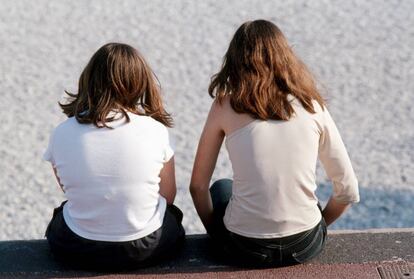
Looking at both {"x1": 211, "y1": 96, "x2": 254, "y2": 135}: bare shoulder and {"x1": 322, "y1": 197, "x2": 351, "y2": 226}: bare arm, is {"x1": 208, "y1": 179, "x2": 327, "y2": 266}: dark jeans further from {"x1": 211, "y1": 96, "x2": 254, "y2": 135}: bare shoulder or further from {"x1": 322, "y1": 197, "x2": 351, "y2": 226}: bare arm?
{"x1": 211, "y1": 96, "x2": 254, "y2": 135}: bare shoulder

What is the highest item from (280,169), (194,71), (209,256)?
(280,169)

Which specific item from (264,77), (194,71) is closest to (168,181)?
(264,77)

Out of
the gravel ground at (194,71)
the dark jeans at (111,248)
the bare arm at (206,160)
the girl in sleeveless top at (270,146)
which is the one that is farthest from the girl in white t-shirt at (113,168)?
the gravel ground at (194,71)

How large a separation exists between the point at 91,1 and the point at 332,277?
5.02 meters

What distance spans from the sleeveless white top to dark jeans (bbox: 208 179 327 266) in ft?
0.10

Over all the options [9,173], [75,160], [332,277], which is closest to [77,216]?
[75,160]

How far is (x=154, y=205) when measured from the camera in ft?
9.58

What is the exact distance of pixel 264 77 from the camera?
9.20 ft

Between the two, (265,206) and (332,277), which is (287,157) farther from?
(332,277)

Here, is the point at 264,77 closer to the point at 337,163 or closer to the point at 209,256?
the point at 337,163

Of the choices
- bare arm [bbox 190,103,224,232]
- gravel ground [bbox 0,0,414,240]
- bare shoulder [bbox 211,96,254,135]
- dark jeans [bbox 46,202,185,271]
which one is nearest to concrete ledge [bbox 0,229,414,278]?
dark jeans [bbox 46,202,185,271]

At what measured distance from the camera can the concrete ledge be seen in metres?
3.01

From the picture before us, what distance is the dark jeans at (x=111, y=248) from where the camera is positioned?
2889 millimetres

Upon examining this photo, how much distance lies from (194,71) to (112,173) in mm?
3403
